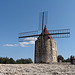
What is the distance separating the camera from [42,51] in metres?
17.0

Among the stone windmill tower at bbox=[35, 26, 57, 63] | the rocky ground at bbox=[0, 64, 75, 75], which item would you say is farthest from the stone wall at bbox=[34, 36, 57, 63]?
the rocky ground at bbox=[0, 64, 75, 75]

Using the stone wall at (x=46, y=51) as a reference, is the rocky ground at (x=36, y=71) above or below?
below

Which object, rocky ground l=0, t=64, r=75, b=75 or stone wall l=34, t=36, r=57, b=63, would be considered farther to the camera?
stone wall l=34, t=36, r=57, b=63

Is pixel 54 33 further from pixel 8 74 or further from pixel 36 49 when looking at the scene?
pixel 8 74

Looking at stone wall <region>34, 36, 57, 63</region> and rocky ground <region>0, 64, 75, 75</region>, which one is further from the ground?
stone wall <region>34, 36, 57, 63</region>

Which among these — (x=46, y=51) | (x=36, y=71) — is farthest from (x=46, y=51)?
(x=36, y=71)

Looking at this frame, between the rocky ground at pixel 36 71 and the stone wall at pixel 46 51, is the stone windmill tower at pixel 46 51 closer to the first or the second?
the stone wall at pixel 46 51

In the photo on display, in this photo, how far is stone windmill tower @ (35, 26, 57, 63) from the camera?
16.9 m

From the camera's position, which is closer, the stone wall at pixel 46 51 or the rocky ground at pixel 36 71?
the rocky ground at pixel 36 71

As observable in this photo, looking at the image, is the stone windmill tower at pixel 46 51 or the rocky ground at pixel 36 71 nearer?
the rocky ground at pixel 36 71

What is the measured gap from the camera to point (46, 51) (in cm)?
1697

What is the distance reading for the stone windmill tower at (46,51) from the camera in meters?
16.9

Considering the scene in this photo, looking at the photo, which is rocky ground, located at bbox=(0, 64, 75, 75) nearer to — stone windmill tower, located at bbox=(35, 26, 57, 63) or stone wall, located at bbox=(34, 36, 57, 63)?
stone wall, located at bbox=(34, 36, 57, 63)

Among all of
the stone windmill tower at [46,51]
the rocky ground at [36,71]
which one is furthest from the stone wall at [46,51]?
the rocky ground at [36,71]
